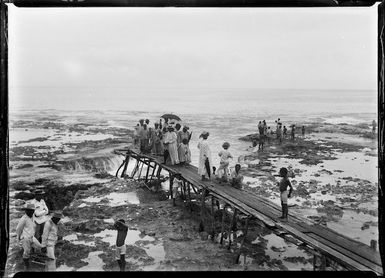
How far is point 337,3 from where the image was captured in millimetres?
5938

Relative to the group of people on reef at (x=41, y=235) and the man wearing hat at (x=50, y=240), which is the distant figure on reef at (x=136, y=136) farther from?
the man wearing hat at (x=50, y=240)

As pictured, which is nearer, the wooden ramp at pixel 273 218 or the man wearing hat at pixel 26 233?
the wooden ramp at pixel 273 218

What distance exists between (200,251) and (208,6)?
352cm

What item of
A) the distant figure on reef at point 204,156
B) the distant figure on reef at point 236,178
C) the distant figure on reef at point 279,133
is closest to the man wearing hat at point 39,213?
the distant figure on reef at point 204,156

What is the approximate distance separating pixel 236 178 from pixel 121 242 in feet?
6.47

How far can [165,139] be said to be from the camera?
6898mm

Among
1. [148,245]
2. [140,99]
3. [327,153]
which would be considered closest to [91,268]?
[148,245]

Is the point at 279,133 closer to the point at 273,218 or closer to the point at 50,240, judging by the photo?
the point at 273,218

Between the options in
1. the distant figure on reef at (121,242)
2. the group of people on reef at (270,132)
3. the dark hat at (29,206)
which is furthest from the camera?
the group of people on reef at (270,132)

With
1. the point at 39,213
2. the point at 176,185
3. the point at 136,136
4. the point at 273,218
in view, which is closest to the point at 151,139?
the point at 136,136

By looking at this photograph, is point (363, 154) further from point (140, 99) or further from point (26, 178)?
point (26, 178)

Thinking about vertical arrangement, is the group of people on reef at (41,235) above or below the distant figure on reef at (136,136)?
below

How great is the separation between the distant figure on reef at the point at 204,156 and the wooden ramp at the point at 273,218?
170 millimetres

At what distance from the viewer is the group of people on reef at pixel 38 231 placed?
237 inches
